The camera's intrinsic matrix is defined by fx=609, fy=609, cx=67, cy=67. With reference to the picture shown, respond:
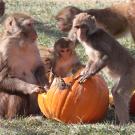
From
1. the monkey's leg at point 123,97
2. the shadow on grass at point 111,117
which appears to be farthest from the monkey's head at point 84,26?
the shadow on grass at point 111,117

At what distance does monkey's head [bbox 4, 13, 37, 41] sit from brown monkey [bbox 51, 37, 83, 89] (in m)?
0.90

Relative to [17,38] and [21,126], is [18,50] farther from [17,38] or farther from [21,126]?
[21,126]

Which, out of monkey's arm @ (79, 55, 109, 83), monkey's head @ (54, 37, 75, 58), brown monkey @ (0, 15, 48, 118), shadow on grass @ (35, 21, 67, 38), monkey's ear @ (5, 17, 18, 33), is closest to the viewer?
monkey's arm @ (79, 55, 109, 83)

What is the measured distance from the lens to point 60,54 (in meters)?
7.59

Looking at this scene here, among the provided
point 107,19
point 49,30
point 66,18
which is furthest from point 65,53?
point 49,30

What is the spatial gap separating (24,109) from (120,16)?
415 centimetres

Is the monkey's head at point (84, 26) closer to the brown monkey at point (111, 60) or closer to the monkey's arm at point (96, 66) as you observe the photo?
the brown monkey at point (111, 60)

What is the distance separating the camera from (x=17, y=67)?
6613 mm

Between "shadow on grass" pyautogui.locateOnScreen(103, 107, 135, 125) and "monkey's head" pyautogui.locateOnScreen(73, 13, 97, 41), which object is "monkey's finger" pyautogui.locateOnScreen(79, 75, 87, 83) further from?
"shadow on grass" pyautogui.locateOnScreen(103, 107, 135, 125)

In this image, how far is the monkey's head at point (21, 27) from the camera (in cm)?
654

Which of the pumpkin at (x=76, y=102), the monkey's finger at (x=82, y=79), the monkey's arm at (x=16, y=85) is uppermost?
the monkey's finger at (x=82, y=79)

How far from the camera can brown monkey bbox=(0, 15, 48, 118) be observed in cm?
650

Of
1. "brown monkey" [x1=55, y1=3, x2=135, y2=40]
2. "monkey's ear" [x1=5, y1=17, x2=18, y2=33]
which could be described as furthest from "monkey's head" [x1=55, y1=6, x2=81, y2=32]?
"monkey's ear" [x1=5, y1=17, x2=18, y2=33]

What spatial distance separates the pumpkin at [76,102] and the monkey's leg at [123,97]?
0.22m
